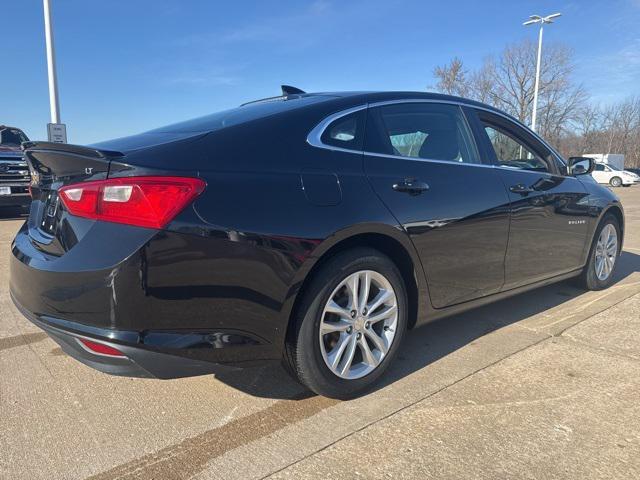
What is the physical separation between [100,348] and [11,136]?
11.0 metres

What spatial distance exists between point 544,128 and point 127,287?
47304 millimetres

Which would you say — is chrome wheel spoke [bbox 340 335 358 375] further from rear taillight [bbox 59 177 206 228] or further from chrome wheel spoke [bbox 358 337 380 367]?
rear taillight [bbox 59 177 206 228]

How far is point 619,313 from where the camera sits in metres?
4.10

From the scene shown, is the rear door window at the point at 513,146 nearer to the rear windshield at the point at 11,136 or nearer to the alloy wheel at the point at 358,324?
the alloy wheel at the point at 358,324

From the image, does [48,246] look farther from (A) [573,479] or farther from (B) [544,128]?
(B) [544,128]

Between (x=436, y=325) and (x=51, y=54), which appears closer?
(x=436, y=325)

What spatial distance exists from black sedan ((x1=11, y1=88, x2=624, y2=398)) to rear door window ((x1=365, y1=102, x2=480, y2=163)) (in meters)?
0.01

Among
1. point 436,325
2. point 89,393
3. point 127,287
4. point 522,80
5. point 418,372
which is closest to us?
point 127,287

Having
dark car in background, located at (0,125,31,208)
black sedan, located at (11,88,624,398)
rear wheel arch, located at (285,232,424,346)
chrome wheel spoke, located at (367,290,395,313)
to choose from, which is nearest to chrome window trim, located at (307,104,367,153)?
black sedan, located at (11,88,624,398)

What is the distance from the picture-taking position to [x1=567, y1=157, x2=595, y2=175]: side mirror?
14.1ft

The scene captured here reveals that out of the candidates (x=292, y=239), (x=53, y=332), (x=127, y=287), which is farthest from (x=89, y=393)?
(x=292, y=239)

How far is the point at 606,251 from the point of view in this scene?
15.9 feet

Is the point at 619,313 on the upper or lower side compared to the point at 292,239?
lower

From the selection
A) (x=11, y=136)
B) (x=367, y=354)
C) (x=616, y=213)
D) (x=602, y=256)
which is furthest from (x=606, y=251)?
(x=11, y=136)
